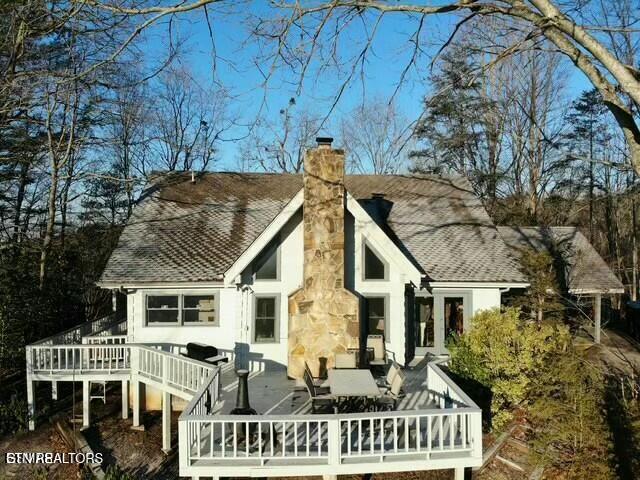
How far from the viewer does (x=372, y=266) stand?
43.5 feet

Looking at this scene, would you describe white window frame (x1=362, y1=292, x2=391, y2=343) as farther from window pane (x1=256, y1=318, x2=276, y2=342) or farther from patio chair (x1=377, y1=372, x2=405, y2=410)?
patio chair (x1=377, y1=372, x2=405, y2=410)

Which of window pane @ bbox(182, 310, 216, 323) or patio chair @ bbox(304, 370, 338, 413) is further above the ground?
window pane @ bbox(182, 310, 216, 323)

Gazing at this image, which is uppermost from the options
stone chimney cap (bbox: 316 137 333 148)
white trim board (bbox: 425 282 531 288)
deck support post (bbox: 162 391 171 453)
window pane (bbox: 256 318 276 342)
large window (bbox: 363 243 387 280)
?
stone chimney cap (bbox: 316 137 333 148)

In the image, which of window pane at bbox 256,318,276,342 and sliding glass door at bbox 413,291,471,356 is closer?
window pane at bbox 256,318,276,342

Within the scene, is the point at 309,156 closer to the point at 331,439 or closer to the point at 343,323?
the point at 343,323

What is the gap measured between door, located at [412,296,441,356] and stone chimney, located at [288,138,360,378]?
2.84 m

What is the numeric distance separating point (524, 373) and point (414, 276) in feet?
11.5

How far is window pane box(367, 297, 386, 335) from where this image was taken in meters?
13.2

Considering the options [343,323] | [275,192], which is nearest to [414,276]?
[343,323]

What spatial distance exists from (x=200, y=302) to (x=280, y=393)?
4.07m

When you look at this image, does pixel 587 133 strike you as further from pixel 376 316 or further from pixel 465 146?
pixel 376 316

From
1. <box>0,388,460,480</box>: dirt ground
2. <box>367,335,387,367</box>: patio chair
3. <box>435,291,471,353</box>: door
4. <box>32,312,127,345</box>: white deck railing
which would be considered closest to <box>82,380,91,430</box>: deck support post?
<box>0,388,460,480</box>: dirt ground

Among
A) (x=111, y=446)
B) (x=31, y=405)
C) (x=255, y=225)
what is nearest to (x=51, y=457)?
(x=111, y=446)

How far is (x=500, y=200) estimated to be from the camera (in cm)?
3025
